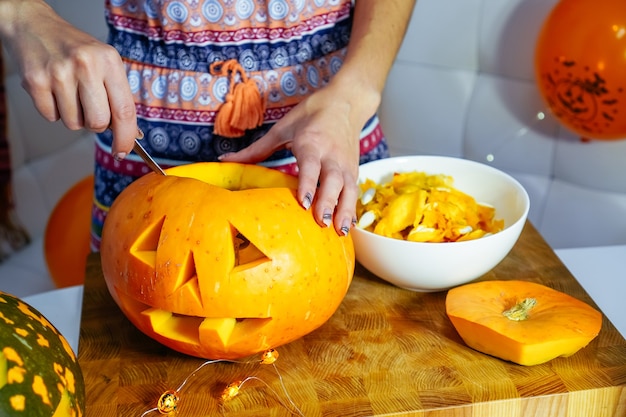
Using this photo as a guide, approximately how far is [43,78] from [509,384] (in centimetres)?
61

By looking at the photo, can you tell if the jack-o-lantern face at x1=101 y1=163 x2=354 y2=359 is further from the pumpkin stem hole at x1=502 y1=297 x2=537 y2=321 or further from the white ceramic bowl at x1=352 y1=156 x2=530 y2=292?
the pumpkin stem hole at x1=502 y1=297 x2=537 y2=321

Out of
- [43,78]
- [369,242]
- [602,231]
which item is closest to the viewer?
[43,78]

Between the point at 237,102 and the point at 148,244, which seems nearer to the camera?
the point at 148,244

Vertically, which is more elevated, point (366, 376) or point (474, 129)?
point (366, 376)

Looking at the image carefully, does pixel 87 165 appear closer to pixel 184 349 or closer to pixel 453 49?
pixel 453 49

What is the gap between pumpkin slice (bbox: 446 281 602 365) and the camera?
0.82 meters

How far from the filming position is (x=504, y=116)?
6.87ft

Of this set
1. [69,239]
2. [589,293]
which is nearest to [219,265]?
[589,293]

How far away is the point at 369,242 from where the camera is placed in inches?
37.5

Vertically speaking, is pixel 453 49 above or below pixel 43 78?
below

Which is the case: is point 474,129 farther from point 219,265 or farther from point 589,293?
point 219,265

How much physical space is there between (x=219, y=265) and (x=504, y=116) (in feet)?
4.86

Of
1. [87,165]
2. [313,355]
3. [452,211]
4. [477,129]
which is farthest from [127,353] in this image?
[87,165]

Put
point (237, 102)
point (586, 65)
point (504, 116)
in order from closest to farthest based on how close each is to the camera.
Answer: point (237, 102)
point (586, 65)
point (504, 116)
